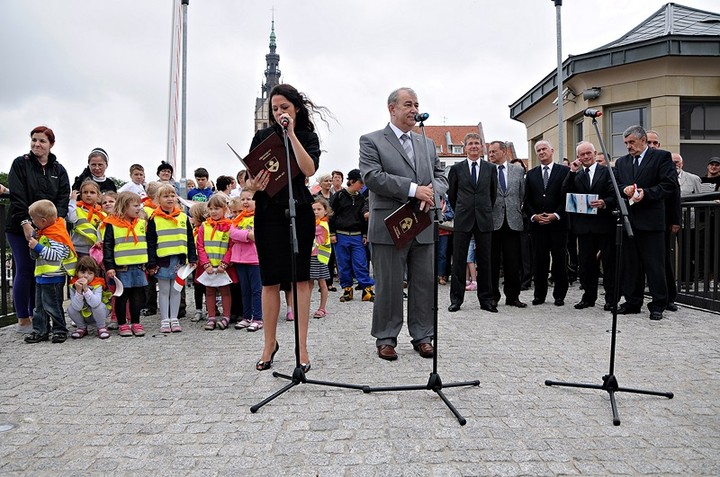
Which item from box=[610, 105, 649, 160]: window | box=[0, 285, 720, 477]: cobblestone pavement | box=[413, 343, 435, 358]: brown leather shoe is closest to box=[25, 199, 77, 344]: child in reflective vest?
box=[0, 285, 720, 477]: cobblestone pavement

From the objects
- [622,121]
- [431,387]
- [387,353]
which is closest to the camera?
[431,387]

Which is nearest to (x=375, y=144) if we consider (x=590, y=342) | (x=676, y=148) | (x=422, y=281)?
(x=422, y=281)

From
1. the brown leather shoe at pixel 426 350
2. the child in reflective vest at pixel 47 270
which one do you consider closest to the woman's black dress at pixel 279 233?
the brown leather shoe at pixel 426 350

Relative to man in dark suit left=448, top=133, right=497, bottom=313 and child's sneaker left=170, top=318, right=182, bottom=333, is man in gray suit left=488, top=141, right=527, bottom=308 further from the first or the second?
child's sneaker left=170, top=318, right=182, bottom=333

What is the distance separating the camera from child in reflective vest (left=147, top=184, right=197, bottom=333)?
22.0 ft

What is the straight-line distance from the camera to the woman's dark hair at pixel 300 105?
4.50m

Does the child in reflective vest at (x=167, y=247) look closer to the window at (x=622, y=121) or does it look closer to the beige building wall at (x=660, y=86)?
the beige building wall at (x=660, y=86)

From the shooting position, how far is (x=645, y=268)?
23.6 feet

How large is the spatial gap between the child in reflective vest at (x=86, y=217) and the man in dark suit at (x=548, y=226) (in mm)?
5486

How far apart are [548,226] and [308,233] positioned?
4.63 metres

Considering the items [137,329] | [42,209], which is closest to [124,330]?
[137,329]

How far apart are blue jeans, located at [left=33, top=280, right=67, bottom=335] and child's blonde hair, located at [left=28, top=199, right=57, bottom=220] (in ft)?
2.30

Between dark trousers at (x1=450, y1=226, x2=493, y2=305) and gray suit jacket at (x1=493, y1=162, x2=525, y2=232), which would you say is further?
gray suit jacket at (x1=493, y1=162, x2=525, y2=232)

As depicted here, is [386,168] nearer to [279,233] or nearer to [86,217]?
[279,233]
